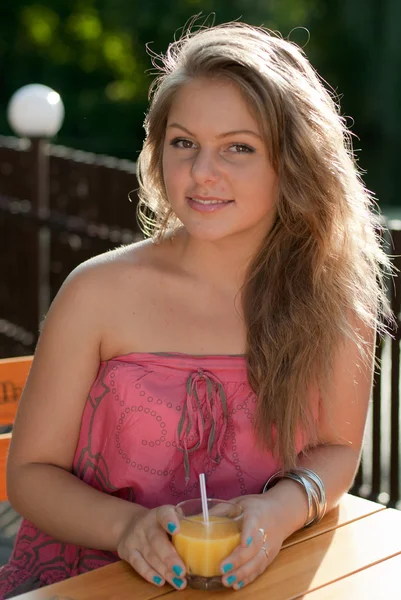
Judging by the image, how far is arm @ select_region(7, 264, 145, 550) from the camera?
1.99 meters

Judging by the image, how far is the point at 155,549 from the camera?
1713 millimetres

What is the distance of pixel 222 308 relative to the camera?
2.21m

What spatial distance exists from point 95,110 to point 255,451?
2343 cm

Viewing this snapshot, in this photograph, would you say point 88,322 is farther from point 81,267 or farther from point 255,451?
point 255,451

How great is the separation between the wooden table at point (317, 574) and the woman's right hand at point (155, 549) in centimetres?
2

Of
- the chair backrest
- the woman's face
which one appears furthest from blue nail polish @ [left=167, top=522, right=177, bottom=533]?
the chair backrest

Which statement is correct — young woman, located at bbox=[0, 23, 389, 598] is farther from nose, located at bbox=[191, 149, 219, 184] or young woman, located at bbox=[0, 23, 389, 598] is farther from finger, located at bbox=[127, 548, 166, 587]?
finger, located at bbox=[127, 548, 166, 587]

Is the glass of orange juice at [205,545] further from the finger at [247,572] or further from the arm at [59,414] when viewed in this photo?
the arm at [59,414]

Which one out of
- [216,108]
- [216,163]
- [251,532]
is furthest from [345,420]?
[216,108]

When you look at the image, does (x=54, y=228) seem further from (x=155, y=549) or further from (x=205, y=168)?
(x=155, y=549)

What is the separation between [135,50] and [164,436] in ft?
78.2

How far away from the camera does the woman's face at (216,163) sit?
6.79 ft

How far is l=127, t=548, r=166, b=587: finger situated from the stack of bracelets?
38cm

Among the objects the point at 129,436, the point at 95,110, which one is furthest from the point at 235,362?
the point at 95,110
